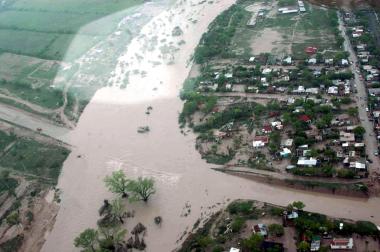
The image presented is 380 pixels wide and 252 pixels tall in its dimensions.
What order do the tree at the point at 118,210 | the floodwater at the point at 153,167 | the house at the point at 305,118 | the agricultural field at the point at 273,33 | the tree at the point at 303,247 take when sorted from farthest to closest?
the agricultural field at the point at 273,33 → the house at the point at 305,118 → the tree at the point at 118,210 → the floodwater at the point at 153,167 → the tree at the point at 303,247

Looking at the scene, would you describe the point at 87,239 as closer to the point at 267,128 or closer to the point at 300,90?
the point at 267,128

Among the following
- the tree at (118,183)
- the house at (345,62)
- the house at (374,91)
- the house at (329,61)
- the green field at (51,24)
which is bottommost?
the green field at (51,24)

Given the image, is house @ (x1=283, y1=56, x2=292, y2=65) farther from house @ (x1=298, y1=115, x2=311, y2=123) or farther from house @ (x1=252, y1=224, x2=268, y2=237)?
house @ (x1=252, y1=224, x2=268, y2=237)

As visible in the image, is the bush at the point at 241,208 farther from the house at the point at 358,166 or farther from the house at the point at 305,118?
the house at the point at 305,118

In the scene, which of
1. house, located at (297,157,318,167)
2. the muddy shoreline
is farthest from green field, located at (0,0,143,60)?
house, located at (297,157,318,167)

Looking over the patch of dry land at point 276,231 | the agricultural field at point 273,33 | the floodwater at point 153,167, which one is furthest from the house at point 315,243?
the agricultural field at point 273,33

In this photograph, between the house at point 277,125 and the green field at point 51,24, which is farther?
the green field at point 51,24

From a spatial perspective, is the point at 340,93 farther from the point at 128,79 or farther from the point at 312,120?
the point at 128,79

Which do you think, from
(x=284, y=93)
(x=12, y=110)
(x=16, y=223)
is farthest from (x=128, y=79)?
(x=16, y=223)
